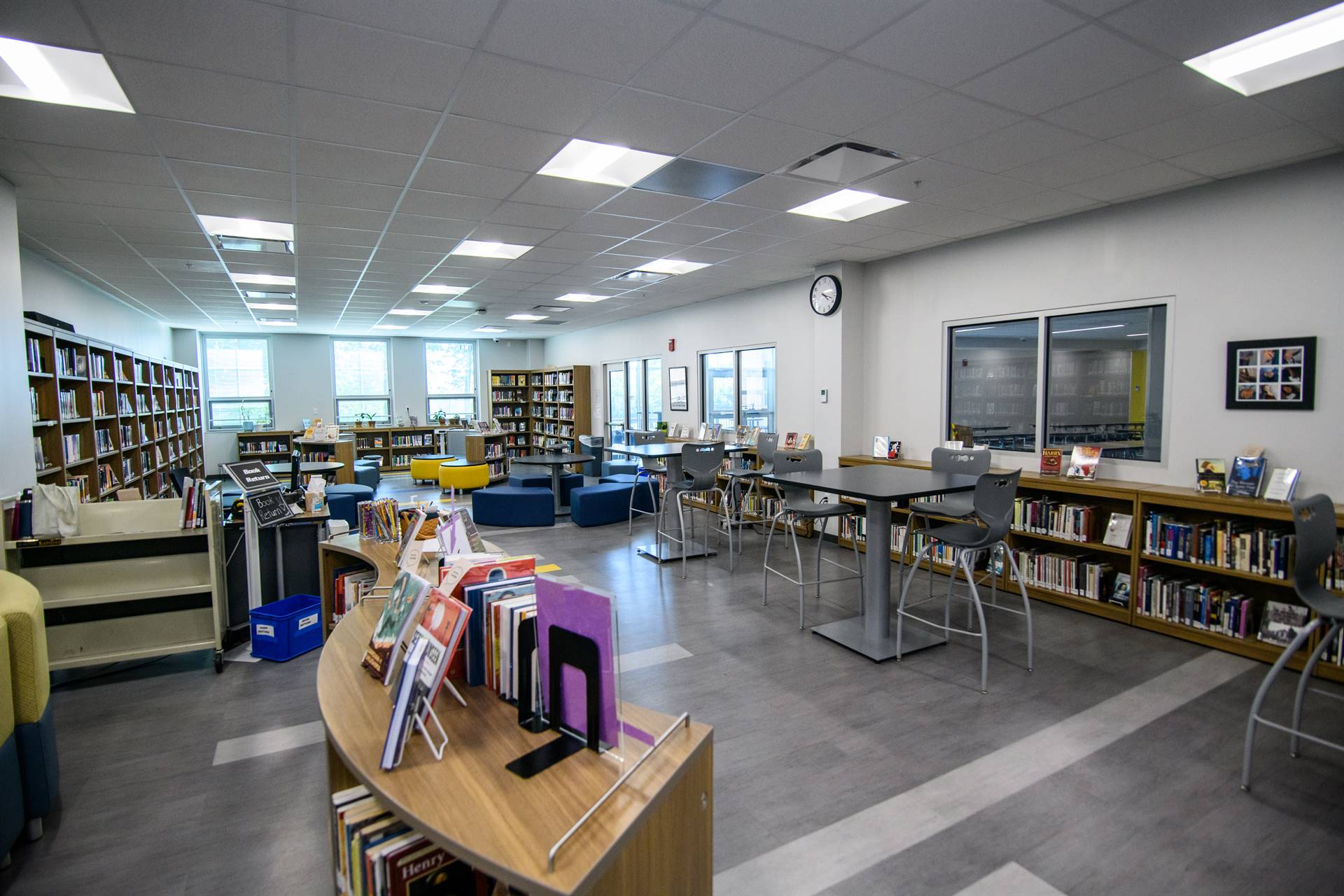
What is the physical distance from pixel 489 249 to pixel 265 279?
3100mm

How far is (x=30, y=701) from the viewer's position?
232 centimetres

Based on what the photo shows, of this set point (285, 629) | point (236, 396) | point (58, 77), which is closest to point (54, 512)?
point (285, 629)

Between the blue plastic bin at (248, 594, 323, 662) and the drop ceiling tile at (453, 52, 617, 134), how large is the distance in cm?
319

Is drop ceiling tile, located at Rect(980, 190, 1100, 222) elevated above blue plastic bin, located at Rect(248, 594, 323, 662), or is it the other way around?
drop ceiling tile, located at Rect(980, 190, 1100, 222)

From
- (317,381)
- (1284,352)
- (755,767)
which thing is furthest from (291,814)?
(317,381)

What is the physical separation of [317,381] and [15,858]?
12.5m

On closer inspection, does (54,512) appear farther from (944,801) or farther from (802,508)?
(944,801)

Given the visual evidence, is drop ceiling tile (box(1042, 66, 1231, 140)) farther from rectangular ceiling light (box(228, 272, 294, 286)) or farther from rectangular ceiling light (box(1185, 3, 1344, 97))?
rectangular ceiling light (box(228, 272, 294, 286))

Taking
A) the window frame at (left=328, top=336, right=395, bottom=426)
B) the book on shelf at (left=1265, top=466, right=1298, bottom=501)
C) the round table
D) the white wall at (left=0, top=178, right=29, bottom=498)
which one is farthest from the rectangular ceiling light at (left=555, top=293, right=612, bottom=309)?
the book on shelf at (left=1265, top=466, right=1298, bottom=501)

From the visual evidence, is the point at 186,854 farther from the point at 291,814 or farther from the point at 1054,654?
the point at 1054,654

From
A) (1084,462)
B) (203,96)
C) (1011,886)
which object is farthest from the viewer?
(1084,462)

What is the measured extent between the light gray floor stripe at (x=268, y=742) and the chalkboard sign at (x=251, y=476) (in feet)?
5.41

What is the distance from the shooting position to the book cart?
3.76 meters

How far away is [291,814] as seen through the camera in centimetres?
252
